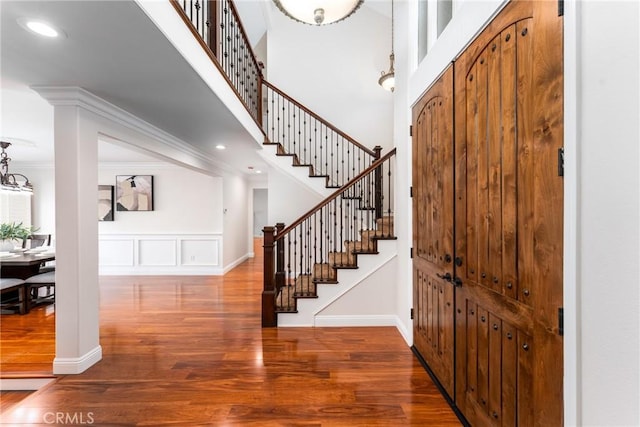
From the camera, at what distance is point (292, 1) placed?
1800 mm

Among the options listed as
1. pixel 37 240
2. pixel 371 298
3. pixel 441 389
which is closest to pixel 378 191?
pixel 371 298

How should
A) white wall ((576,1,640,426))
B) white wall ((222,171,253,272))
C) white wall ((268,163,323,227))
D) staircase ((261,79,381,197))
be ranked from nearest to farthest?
white wall ((576,1,640,426))
staircase ((261,79,381,197))
white wall ((268,163,323,227))
white wall ((222,171,253,272))

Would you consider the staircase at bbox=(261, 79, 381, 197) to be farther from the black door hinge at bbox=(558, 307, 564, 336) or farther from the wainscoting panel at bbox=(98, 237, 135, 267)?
the black door hinge at bbox=(558, 307, 564, 336)

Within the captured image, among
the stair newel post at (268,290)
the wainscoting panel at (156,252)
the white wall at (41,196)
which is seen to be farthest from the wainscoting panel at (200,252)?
the stair newel post at (268,290)

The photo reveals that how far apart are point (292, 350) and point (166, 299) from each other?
2727mm

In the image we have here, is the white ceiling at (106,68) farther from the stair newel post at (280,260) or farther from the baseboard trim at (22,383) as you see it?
the baseboard trim at (22,383)

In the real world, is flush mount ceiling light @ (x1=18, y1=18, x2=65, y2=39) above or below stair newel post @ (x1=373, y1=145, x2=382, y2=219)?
above

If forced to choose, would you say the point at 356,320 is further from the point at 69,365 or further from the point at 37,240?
the point at 37,240

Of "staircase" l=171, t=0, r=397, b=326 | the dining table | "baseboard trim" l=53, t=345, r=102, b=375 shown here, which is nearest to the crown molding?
"staircase" l=171, t=0, r=397, b=326

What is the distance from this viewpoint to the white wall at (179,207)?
634 centimetres

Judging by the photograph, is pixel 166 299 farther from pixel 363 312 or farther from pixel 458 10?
pixel 458 10

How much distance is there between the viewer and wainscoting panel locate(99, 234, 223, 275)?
247 inches

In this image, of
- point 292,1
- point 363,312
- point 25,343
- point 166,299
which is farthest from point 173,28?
point 166,299

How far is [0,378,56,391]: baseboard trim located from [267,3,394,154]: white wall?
18.3 ft
